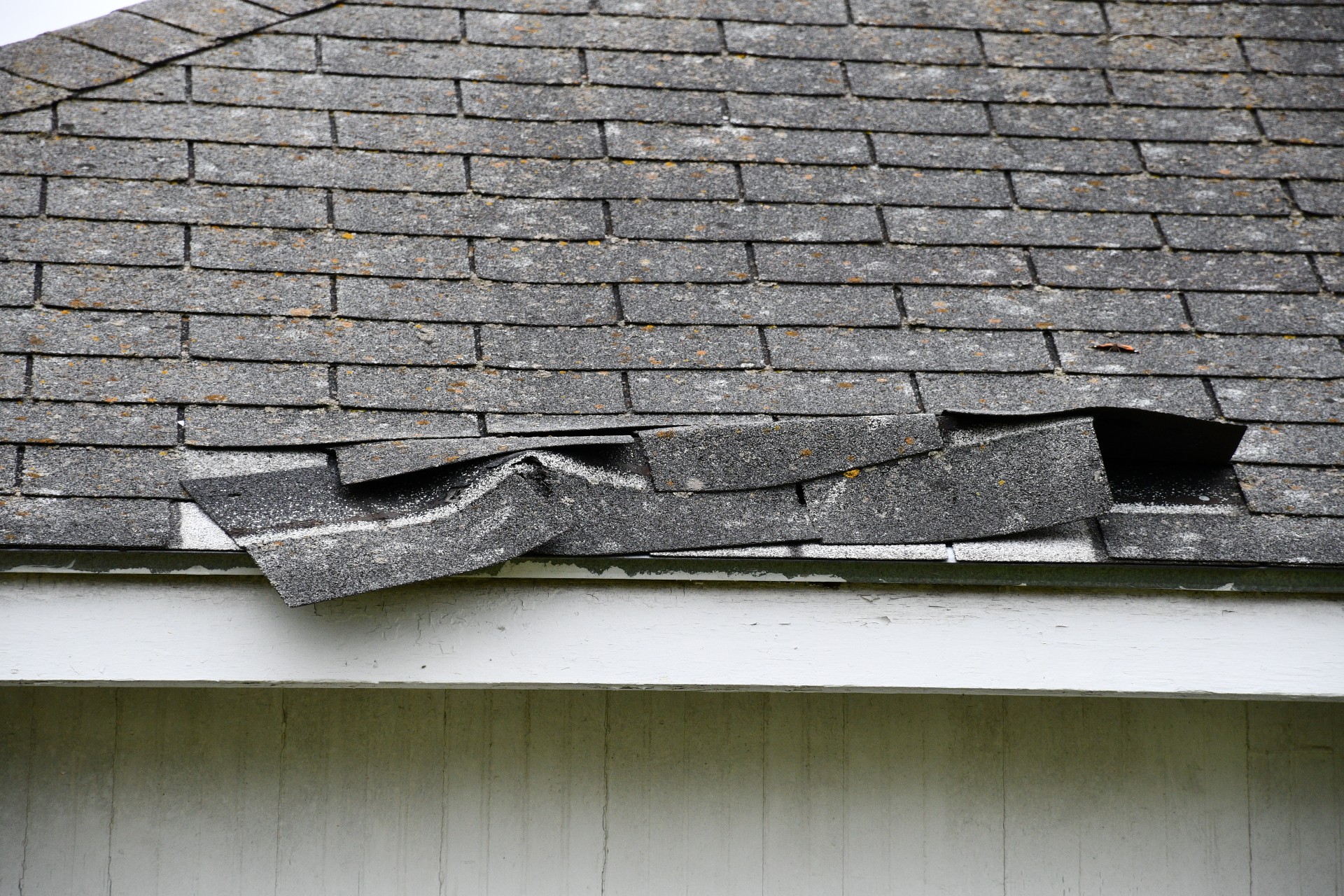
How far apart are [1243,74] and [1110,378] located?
148 cm

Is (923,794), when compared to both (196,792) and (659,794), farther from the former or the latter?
(196,792)

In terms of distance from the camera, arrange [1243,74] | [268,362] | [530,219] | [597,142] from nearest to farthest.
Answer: [268,362] → [530,219] → [597,142] → [1243,74]

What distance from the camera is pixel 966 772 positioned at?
2.66 meters

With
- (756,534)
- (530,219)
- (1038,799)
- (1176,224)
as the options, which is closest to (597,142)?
(530,219)

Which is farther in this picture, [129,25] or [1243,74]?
[1243,74]

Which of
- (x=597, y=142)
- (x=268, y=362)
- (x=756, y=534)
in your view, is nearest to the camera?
(x=756, y=534)

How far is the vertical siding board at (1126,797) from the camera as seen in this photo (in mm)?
2666

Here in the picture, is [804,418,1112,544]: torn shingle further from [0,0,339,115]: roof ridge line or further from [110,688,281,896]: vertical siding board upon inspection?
[0,0,339,115]: roof ridge line

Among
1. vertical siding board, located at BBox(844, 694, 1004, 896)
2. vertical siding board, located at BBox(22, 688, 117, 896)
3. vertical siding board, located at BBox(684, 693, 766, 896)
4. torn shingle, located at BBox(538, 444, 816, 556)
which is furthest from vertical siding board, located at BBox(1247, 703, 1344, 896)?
vertical siding board, located at BBox(22, 688, 117, 896)

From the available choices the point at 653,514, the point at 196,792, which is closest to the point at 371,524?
the point at 653,514

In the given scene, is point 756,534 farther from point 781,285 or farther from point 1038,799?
point 1038,799

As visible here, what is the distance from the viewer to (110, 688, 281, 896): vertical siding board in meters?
2.49

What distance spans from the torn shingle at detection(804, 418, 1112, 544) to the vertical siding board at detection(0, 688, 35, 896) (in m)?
1.92

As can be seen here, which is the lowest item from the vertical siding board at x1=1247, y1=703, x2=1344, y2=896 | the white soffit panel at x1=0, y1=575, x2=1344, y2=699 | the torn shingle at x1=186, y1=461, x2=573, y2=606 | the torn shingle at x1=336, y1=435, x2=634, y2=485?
the vertical siding board at x1=1247, y1=703, x2=1344, y2=896
